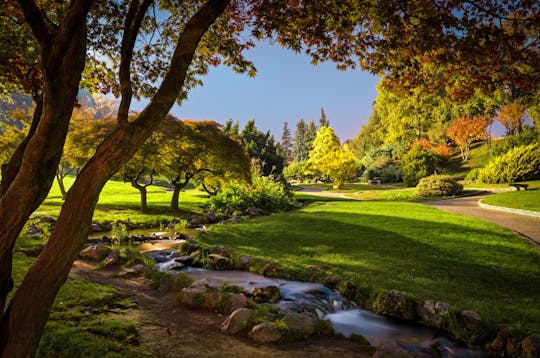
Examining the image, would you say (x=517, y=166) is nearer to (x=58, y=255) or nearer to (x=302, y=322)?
(x=302, y=322)

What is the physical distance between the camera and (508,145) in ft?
107

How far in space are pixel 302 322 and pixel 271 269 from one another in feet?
9.01

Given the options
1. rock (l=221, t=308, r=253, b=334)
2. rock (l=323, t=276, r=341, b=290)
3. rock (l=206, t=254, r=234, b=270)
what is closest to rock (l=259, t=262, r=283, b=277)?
rock (l=206, t=254, r=234, b=270)

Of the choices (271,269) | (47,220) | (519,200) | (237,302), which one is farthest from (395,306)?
(519,200)

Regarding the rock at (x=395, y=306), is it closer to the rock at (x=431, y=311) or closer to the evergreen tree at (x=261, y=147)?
the rock at (x=431, y=311)

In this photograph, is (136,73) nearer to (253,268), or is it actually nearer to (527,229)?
(253,268)

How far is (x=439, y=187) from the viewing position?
24.4m

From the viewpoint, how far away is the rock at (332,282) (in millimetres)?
6438

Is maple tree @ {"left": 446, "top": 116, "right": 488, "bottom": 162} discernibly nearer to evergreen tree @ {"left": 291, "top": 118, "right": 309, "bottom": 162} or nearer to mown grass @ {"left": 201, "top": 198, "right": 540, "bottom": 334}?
mown grass @ {"left": 201, "top": 198, "right": 540, "bottom": 334}

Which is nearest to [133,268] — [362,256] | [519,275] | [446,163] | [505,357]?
[362,256]

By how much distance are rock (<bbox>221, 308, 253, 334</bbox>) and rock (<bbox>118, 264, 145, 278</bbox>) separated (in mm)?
3506

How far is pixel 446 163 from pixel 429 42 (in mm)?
44482

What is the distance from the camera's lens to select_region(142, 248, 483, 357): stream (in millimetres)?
4652

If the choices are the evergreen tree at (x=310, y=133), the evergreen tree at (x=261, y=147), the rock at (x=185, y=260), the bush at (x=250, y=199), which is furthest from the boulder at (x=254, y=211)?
the evergreen tree at (x=310, y=133)
